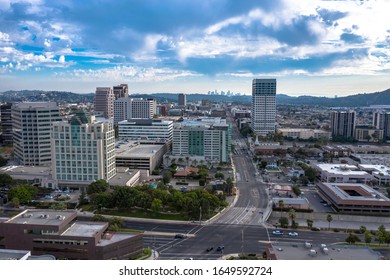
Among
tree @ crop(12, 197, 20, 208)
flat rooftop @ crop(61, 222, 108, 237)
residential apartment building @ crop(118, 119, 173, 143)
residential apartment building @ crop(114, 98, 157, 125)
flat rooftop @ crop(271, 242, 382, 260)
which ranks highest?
residential apartment building @ crop(114, 98, 157, 125)

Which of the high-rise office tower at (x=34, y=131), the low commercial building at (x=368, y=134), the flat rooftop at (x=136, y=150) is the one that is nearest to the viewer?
the high-rise office tower at (x=34, y=131)

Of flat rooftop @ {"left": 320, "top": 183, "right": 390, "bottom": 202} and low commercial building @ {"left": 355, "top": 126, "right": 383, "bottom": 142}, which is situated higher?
low commercial building @ {"left": 355, "top": 126, "right": 383, "bottom": 142}

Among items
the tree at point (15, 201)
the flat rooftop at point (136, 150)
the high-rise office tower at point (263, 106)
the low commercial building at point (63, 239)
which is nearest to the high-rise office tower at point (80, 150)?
the tree at point (15, 201)

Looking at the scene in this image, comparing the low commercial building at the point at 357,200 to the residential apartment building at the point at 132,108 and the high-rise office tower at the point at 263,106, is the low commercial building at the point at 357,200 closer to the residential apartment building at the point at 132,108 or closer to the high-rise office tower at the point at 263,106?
the high-rise office tower at the point at 263,106

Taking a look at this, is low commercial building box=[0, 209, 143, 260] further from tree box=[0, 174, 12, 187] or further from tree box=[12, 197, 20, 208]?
tree box=[0, 174, 12, 187]

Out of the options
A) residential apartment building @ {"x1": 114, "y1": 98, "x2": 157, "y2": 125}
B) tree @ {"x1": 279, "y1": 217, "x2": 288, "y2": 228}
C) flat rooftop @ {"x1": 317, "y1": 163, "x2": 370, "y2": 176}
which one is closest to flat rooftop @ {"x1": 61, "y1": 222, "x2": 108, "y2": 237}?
tree @ {"x1": 279, "y1": 217, "x2": 288, "y2": 228}

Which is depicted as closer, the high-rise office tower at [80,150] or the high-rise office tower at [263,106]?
the high-rise office tower at [80,150]
